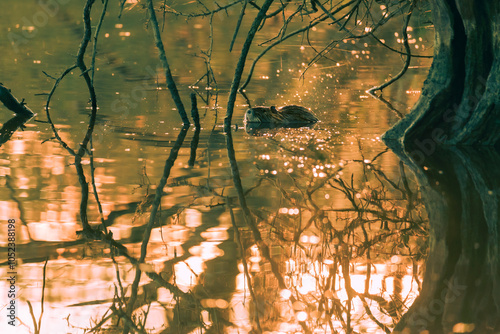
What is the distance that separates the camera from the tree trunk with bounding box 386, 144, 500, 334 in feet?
15.0

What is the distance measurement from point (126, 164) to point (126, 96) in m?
5.82

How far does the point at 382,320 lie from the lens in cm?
454

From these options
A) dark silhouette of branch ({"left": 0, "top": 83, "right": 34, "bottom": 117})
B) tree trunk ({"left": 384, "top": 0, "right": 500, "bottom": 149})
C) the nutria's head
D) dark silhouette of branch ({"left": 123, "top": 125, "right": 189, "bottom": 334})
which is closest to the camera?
dark silhouette of branch ({"left": 123, "top": 125, "right": 189, "bottom": 334})

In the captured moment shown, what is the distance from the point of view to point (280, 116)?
12.1 meters

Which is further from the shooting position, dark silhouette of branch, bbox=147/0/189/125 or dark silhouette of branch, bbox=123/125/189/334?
dark silhouette of branch, bbox=147/0/189/125

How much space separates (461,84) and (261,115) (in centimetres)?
304

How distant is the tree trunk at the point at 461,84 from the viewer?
9508mm

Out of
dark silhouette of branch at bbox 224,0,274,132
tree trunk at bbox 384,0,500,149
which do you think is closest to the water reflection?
dark silhouette of branch at bbox 224,0,274,132

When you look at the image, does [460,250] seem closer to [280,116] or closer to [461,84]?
[461,84]

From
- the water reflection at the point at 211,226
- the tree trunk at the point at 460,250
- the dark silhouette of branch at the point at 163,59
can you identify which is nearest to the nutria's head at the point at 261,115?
the water reflection at the point at 211,226

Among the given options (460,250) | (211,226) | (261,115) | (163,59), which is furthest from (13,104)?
(460,250)

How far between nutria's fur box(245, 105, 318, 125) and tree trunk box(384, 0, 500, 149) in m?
2.14

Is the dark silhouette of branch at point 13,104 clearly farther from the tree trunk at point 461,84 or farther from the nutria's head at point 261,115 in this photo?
the tree trunk at point 461,84

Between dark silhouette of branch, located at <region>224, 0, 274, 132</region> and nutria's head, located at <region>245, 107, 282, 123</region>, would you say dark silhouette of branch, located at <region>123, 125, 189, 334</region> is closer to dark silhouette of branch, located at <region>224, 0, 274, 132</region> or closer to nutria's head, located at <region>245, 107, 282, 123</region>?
dark silhouette of branch, located at <region>224, 0, 274, 132</region>
